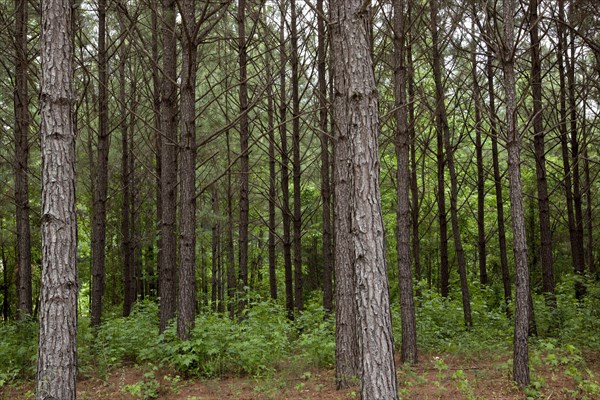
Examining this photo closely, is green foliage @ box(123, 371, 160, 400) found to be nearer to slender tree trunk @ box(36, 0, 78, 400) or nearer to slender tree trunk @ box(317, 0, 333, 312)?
slender tree trunk @ box(36, 0, 78, 400)

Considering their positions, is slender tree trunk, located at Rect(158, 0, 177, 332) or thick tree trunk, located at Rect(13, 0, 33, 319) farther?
thick tree trunk, located at Rect(13, 0, 33, 319)

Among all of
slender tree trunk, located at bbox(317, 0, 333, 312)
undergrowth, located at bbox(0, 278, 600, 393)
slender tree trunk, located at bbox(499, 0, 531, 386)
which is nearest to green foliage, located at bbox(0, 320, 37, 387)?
undergrowth, located at bbox(0, 278, 600, 393)

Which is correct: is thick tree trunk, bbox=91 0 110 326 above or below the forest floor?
above

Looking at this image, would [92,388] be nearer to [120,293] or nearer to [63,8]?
[63,8]

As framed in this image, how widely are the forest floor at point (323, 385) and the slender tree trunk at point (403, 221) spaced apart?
1.64 ft

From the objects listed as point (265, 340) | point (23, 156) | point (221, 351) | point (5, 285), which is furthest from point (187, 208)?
point (5, 285)

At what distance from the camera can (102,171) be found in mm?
10375

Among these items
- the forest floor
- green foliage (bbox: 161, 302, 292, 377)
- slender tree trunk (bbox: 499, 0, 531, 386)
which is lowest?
the forest floor

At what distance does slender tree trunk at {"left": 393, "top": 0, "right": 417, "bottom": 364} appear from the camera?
805 centimetres

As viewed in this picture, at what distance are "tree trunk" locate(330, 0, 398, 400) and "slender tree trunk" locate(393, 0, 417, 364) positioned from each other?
12.6 ft

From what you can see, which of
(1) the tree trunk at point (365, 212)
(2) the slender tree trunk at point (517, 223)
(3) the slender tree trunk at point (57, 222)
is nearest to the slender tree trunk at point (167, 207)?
(3) the slender tree trunk at point (57, 222)

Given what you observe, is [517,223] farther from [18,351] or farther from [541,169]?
[18,351]

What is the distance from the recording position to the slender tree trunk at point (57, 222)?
4961 mm

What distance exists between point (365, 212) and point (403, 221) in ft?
13.3
